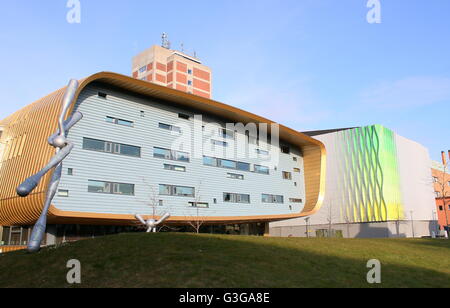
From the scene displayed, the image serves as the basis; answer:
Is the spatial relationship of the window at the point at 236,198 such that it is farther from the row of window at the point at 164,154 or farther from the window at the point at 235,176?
the row of window at the point at 164,154

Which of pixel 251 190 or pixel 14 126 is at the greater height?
pixel 14 126

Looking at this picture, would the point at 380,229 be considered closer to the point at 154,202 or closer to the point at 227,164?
the point at 227,164

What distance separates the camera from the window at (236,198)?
38688 mm

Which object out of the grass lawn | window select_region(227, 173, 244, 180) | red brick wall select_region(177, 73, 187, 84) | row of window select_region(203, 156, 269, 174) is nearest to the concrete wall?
row of window select_region(203, 156, 269, 174)

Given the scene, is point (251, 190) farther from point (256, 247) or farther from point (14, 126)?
point (256, 247)

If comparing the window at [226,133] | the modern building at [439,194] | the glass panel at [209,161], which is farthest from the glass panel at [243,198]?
the modern building at [439,194]

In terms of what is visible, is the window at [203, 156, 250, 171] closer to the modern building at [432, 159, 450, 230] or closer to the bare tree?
the bare tree

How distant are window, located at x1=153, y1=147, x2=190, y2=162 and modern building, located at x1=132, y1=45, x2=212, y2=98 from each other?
69799 mm

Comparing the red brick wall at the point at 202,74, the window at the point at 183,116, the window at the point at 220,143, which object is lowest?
the window at the point at 220,143

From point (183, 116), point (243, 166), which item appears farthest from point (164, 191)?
point (243, 166)

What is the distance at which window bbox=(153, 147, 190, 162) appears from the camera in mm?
34062
